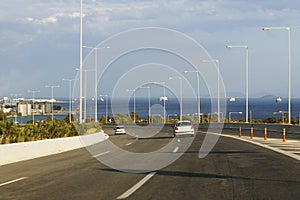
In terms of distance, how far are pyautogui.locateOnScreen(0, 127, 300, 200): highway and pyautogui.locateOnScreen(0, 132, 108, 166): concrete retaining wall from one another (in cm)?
168

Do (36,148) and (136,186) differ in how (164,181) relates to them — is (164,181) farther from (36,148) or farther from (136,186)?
(36,148)

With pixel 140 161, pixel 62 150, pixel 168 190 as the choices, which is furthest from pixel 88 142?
pixel 168 190

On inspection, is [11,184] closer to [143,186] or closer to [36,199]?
[36,199]

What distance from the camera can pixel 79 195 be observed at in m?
10.5

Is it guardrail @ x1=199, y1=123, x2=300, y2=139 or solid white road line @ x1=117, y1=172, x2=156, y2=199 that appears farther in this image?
guardrail @ x1=199, y1=123, x2=300, y2=139

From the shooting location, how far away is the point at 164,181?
12.5 metres

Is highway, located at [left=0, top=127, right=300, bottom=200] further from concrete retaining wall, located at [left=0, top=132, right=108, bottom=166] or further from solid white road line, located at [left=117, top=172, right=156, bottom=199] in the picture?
concrete retaining wall, located at [left=0, top=132, right=108, bottom=166]

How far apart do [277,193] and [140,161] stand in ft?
28.4

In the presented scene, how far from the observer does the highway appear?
10.5 meters

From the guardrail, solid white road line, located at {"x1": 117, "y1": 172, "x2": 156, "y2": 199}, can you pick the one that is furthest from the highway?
the guardrail

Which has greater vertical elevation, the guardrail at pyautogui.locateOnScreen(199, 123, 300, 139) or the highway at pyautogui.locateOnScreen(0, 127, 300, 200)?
the highway at pyautogui.locateOnScreen(0, 127, 300, 200)

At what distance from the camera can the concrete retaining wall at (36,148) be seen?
63.8 ft

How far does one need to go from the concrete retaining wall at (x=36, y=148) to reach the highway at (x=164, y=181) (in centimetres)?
168

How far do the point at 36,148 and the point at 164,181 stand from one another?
38.4ft
